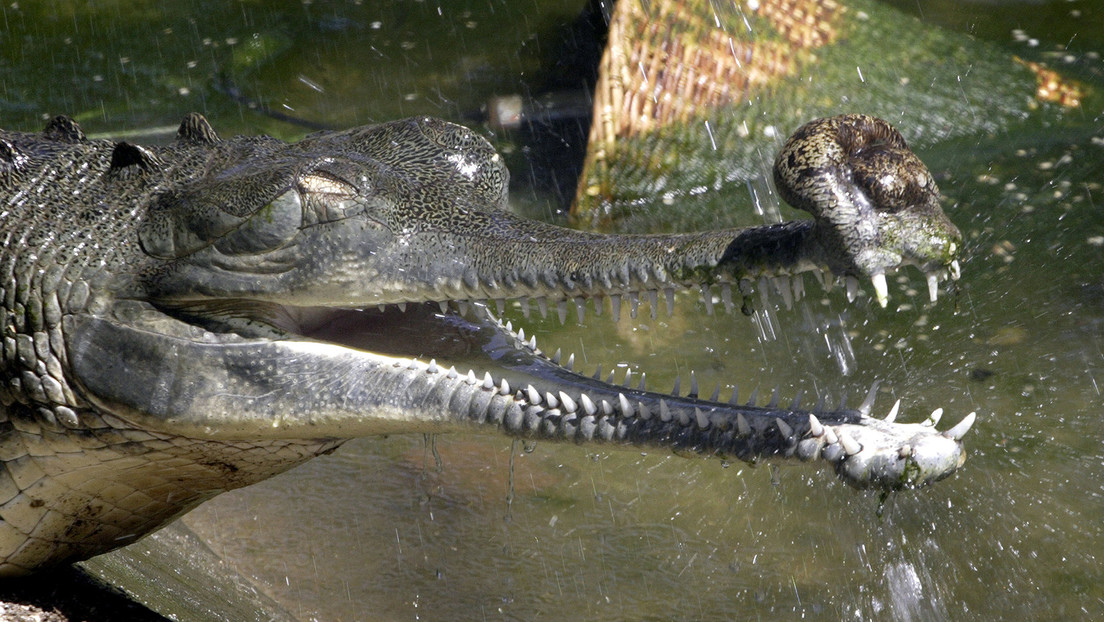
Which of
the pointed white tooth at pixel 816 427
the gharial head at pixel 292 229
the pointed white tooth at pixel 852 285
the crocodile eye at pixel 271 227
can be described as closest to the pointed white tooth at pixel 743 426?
the pointed white tooth at pixel 816 427

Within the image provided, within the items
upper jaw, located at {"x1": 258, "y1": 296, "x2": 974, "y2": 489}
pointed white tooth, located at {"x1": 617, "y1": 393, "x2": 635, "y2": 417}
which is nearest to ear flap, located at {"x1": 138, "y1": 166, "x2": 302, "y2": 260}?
upper jaw, located at {"x1": 258, "y1": 296, "x2": 974, "y2": 489}

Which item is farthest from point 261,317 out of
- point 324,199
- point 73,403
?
point 73,403

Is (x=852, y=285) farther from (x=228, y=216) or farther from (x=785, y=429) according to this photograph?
(x=228, y=216)

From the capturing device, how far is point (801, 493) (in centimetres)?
378

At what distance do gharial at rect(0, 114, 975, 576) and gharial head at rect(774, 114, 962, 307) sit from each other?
0.80 ft

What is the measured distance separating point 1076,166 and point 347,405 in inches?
186

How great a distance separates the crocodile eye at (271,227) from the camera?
2666 millimetres

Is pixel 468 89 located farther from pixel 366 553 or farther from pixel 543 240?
pixel 543 240

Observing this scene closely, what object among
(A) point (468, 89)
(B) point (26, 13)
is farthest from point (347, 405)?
(B) point (26, 13)

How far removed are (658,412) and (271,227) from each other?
114 cm

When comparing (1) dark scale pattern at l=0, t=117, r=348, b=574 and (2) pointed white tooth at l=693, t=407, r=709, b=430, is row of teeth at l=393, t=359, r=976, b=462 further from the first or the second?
(1) dark scale pattern at l=0, t=117, r=348, b=574

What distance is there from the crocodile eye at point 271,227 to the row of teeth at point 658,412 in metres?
0.45

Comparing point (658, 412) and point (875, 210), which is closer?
point (875, 210)

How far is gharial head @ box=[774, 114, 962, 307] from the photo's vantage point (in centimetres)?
204
